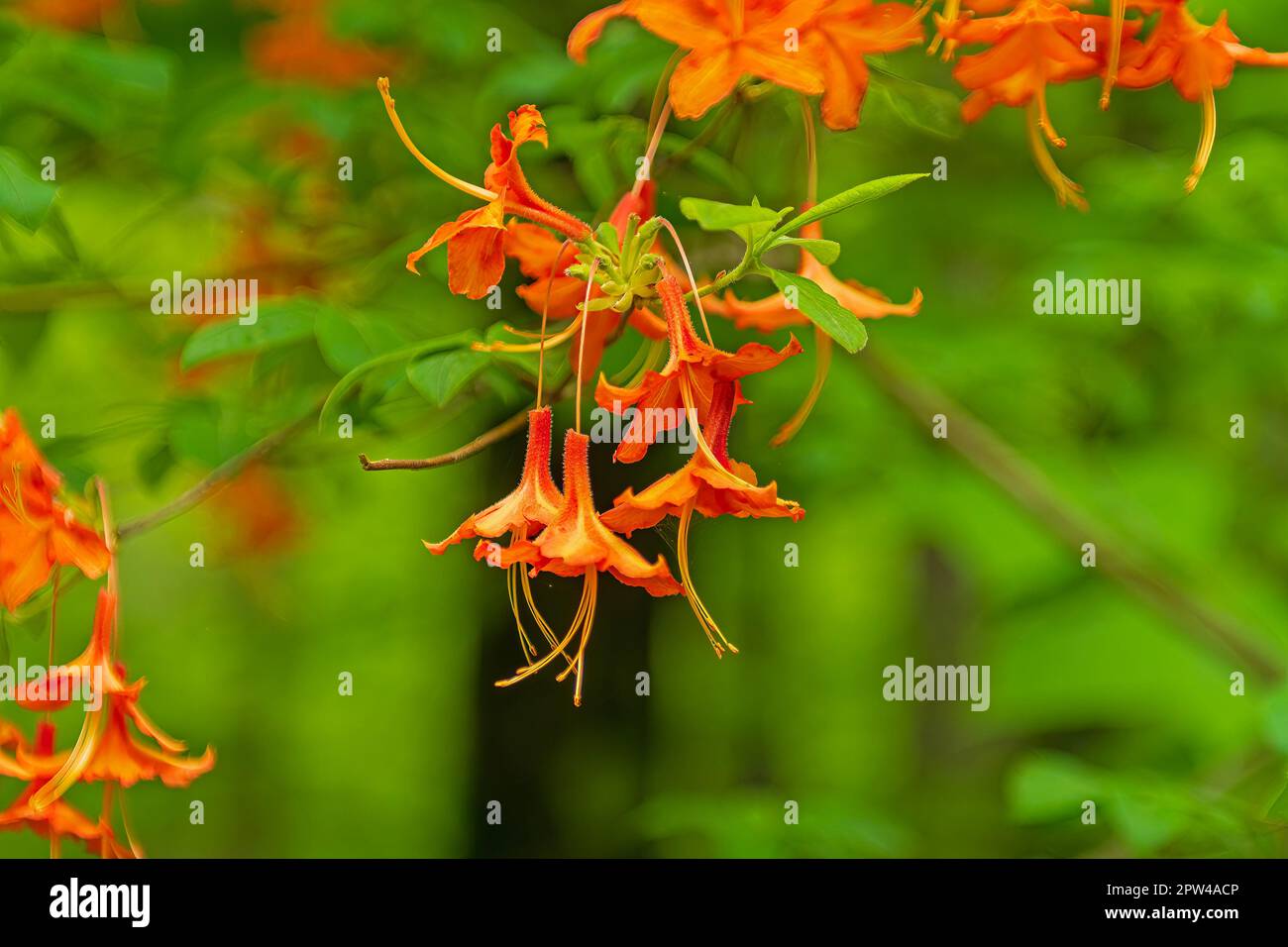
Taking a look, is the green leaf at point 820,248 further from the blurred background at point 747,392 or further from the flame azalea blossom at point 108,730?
the flame azalea blossom at point 108,730

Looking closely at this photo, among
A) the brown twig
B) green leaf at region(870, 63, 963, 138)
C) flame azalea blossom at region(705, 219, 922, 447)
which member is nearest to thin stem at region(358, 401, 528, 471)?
flame azalea blossom at region(705, 219, 922, 447)

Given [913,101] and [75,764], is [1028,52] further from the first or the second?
[75,764]

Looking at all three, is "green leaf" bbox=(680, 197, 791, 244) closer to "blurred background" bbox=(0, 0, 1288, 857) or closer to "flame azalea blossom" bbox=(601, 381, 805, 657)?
"flame azalea blossom" bbox=(601, 381, 805, 657)

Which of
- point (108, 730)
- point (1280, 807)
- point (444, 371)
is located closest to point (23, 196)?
point (444, 371)

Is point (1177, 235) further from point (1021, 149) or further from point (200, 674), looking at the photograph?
point (200, 674)

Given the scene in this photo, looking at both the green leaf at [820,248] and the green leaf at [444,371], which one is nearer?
the green leaf at [820,248]

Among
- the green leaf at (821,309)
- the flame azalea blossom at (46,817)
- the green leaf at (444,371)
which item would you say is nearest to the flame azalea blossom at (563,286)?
the green leaf at (444,371)
